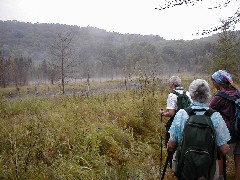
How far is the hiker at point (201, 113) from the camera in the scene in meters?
3.25

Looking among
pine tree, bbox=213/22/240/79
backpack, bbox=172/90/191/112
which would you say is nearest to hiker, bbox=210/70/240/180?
backpack, bbox=172/90/191/112

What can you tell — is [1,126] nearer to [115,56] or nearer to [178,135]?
[178,135]

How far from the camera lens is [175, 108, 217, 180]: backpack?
120 inches

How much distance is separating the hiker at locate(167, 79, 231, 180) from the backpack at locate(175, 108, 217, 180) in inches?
5.3

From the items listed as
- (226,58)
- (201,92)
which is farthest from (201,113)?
(226,58)

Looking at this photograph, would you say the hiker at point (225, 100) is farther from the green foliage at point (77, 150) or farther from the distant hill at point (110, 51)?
the distant hill at point (110, 51)

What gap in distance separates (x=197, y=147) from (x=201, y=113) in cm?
45

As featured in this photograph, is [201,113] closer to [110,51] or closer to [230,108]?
[230,108]

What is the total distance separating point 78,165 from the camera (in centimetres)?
467

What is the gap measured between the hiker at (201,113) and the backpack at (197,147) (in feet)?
0.44

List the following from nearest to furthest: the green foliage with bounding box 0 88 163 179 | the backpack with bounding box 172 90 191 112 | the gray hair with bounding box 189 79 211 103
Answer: the gray hair with bounding box 189 79 211 103 < the green foliage with bounding box 0 88 163 179 < the backpack with bounding box 172 90 191 112

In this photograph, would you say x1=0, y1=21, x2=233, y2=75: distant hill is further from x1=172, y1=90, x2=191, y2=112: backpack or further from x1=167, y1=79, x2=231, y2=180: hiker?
x1=167, y1=79, x2=231, y2=180: hiker

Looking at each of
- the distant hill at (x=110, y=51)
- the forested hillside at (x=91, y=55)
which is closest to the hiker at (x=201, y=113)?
the forested hillside at (x=91, y=55)

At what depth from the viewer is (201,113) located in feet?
10.6
